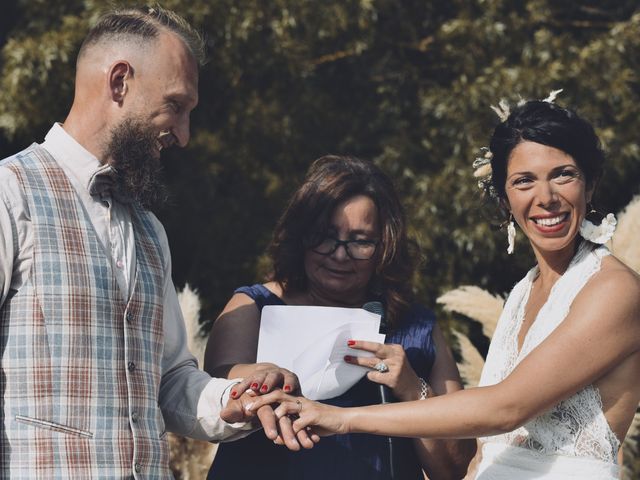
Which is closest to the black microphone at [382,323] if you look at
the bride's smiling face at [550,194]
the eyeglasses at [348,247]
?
the eyeglasses at [348,247]

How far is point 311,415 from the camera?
3.09 meters

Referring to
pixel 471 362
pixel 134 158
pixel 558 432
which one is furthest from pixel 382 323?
pixel 471 362

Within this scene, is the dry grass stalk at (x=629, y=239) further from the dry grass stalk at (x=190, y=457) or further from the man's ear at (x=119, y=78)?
the man's ear at (x=119, y=78)

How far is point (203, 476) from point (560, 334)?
2020mm

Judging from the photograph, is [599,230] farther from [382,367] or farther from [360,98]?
[360,98]

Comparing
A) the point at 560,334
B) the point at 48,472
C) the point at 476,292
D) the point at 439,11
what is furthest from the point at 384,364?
the point at 439,11

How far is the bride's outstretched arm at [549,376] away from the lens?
114 inches

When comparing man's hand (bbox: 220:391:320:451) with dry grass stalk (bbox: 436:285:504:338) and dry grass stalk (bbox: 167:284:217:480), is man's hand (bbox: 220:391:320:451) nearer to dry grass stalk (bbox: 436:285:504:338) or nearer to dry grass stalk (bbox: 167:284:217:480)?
dry grass stalk (bbox: 167:284:217:480)

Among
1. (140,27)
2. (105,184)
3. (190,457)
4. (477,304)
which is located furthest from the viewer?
(477,304)

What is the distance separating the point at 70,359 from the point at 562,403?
138cm

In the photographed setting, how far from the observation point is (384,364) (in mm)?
3271

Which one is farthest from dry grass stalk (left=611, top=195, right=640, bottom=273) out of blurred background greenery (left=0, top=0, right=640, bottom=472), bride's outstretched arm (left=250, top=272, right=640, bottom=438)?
bride's outstretched arm (left=250, top=272, right=640, bottom=438)

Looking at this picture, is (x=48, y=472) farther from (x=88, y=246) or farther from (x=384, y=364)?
(x=384, y=364)

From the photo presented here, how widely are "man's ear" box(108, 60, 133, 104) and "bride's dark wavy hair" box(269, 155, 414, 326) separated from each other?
92 centimetres
